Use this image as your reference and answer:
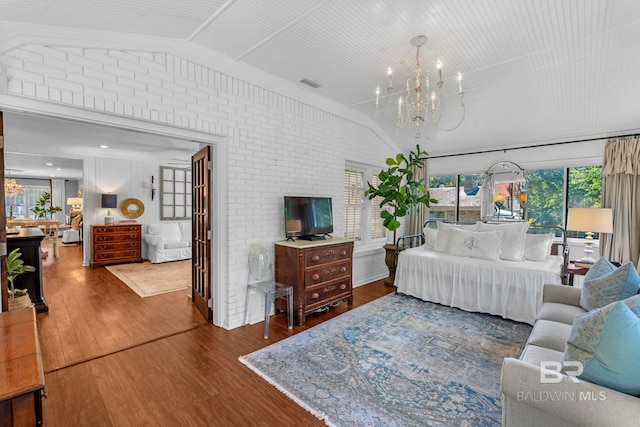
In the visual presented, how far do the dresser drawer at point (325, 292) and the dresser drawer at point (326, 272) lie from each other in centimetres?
7

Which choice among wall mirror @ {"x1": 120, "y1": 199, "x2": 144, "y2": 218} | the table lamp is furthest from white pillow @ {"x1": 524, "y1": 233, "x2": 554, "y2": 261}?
wall mirror @ {"x1": 120, "y1": 199, "x2": 144, "y2": 218}

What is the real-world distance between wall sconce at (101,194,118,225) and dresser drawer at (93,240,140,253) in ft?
1.88

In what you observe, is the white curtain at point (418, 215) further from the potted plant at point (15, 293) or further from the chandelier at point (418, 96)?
the potted plant at point (15, 293)

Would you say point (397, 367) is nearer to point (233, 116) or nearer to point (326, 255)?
point (326, 255)

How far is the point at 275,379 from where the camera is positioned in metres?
2.31

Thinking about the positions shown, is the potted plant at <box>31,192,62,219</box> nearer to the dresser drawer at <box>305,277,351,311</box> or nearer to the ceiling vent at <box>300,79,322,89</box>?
the ceiling vent at <box>300,79,322,89</box>

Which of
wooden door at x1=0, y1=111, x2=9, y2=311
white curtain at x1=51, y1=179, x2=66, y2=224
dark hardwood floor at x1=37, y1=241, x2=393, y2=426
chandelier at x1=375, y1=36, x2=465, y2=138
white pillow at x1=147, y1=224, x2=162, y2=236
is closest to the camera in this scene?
dark hardwood floor at x1=37, y1=241, x2=393, y2=426

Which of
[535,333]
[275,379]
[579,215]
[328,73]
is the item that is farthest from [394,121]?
[275,379]

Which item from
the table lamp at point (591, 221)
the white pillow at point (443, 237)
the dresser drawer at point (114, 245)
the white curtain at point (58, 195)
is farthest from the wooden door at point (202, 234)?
the white curtain at point (58, 195)

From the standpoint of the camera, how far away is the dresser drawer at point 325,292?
344cm

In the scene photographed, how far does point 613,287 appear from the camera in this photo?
211 cm

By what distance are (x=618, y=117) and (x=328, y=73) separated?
13.4 feet

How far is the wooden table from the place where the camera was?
110 centimetres

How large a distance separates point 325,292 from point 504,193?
4007 mm
